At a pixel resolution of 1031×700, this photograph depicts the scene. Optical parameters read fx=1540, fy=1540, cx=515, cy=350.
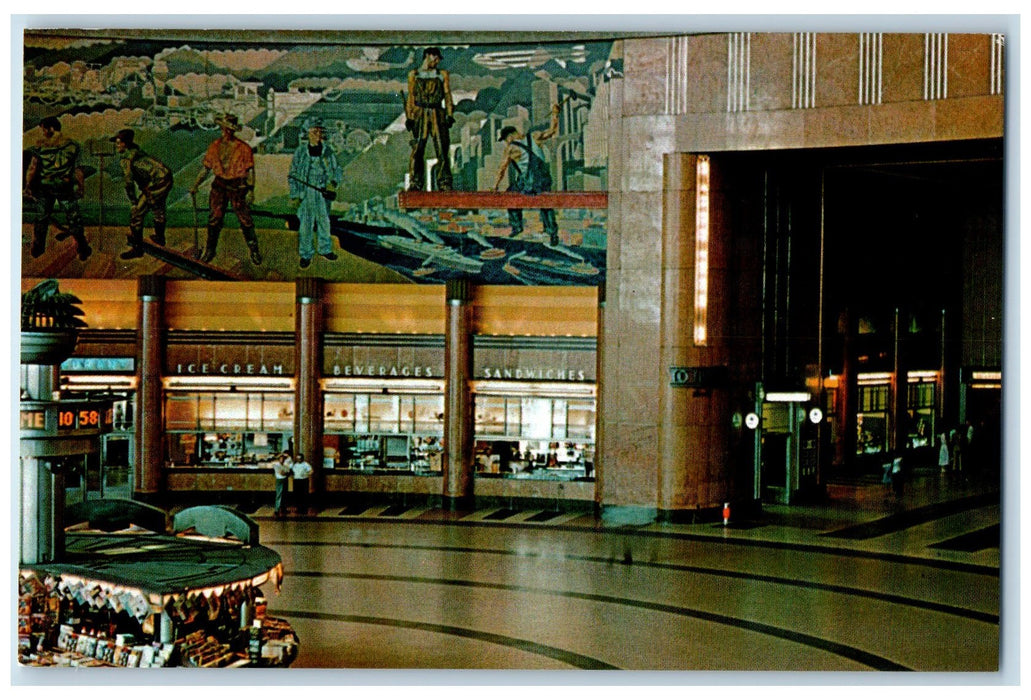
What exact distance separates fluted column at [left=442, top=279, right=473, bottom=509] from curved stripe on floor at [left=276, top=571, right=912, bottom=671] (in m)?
6.51

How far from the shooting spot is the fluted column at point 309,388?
2823 centimetres

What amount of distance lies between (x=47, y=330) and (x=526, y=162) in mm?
11743

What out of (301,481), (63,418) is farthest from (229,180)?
(63,418)

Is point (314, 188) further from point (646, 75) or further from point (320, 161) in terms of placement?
point (646, 75)

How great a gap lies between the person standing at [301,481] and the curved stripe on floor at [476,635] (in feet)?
27.7

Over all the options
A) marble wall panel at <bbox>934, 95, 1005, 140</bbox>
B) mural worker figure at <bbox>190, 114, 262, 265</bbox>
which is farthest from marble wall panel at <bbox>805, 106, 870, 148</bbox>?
mural worker figure at <bbox>190, 114, 262, 265</bbox>

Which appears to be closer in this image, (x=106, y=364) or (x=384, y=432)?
(x=106, y=364)

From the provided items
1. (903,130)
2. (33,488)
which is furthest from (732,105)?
(33,488)

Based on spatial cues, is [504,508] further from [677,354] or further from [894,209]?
[894,209]

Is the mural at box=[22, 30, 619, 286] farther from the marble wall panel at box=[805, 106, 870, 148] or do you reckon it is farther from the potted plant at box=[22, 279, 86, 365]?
the potted plant at box=[22, 279, 86, 365]

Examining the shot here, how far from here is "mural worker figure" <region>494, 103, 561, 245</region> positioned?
26.5 m

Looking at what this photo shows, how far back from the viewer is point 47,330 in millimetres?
16609

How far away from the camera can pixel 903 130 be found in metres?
23.4

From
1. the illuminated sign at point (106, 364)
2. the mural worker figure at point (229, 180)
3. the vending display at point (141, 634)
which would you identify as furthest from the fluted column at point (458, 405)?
the vending display at point (141, 634)
